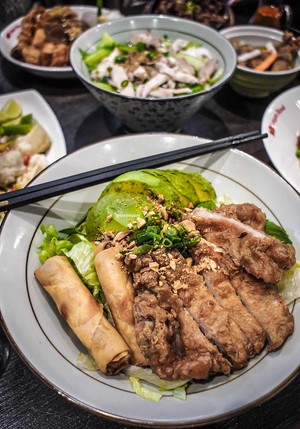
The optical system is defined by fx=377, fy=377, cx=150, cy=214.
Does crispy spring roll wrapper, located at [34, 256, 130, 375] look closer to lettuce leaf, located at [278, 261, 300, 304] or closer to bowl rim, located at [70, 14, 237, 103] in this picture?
lettuce leaf, located at [278, 261, 300, 304]

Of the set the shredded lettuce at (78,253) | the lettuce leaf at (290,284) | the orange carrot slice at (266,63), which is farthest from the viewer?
Result: the orange carrot slice at (266,63)

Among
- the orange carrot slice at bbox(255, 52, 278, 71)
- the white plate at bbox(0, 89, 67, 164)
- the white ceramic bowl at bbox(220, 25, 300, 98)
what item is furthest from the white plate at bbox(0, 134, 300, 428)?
the orange carrot slice at bbox(255, 52, 278, 71)

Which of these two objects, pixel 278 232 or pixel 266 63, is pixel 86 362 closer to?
pixel 278 232

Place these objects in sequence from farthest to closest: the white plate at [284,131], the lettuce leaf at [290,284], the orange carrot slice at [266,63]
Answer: the orange carrot slice at [266,63], the white plate at [284,131], the lettuce leaf at [290,284]

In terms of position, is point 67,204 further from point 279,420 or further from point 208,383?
point 279,420

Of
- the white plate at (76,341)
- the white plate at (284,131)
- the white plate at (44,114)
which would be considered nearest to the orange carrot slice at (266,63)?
Result: the white plate at (284,131)

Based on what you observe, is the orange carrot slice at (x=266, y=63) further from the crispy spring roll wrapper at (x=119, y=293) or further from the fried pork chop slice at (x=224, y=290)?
the crispy spring roll wrapper at (x=119, y=293)

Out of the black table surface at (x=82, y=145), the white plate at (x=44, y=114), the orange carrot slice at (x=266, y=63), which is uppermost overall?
the white plate at (x=44, y=114)
